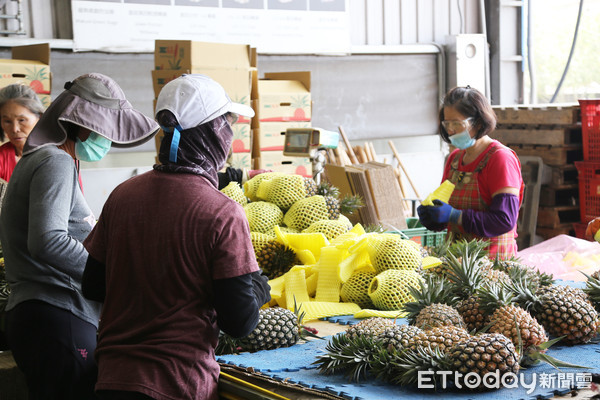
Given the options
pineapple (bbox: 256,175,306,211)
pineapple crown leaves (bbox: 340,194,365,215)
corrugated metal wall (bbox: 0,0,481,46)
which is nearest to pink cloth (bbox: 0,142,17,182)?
pineapple (bbox: 256,175,306,211)

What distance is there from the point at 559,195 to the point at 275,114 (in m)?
2.98

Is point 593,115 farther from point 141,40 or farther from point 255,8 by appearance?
point 141,40

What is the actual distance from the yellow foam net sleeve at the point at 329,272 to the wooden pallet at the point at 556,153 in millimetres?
4560

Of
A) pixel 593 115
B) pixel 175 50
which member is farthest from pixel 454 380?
pixel 593 115

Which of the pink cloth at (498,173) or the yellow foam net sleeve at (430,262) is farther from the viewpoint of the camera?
the pink cloth at (498,173)

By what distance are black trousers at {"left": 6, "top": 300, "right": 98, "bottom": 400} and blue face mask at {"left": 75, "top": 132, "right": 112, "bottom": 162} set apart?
57 cm

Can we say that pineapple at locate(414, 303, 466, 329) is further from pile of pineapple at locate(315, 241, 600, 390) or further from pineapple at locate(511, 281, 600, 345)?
pineapple at locate(511, 281, 600, 345)

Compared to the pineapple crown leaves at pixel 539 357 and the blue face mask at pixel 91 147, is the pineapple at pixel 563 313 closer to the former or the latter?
the pineapple crown leaves at pixel 539 357

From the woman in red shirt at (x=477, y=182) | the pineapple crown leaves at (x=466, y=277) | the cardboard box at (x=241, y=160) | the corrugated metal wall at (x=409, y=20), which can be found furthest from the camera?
the corrugated metal wall at (x=409, y=20)

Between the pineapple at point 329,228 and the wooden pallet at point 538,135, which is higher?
the wooden pallet at point 538,135

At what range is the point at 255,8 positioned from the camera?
7.45 meters

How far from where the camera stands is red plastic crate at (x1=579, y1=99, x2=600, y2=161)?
629 cm

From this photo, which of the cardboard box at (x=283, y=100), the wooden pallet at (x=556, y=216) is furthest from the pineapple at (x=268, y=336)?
the wooden pallet at (x=556, y=216)

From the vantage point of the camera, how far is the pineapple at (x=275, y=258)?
2.90 meters
